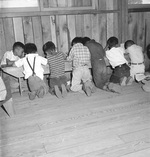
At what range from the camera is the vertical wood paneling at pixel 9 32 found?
176 inches

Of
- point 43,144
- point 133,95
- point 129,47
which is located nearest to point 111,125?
point 43,144

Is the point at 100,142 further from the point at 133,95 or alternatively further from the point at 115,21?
the point at 115,21

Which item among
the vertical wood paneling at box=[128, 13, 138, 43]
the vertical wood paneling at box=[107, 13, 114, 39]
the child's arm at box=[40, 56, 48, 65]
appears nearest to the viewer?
the child's arm at box=[40, 56, 48, 65]

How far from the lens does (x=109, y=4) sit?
5172mm

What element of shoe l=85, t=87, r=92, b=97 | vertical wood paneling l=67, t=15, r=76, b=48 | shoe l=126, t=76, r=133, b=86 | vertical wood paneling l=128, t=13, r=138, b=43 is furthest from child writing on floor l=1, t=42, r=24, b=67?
vertical wood paneling l=128, t=13, r=138, b=43

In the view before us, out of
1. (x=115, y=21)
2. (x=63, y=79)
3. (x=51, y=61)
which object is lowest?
(x=63, y=79)

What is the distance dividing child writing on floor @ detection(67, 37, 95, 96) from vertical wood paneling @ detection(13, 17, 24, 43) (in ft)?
4.15

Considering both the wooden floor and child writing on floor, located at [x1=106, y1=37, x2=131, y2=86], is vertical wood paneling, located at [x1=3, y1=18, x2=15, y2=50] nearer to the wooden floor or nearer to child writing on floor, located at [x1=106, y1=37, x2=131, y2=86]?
the wooden floor

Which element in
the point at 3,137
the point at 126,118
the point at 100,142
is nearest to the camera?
the point at 100,142

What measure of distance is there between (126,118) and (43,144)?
4.25 ft

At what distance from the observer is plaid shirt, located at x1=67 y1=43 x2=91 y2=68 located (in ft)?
13.9

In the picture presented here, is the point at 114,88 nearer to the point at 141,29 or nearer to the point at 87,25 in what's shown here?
the point at 87,25

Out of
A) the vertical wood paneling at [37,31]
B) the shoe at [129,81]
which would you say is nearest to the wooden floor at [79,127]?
the shoe at [129,81]

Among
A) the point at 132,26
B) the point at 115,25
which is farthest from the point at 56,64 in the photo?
the point at 132,26
